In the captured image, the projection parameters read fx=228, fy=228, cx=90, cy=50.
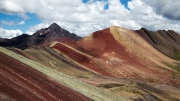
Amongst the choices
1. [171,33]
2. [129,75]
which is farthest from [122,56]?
[171,33]

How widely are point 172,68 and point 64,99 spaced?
297ft

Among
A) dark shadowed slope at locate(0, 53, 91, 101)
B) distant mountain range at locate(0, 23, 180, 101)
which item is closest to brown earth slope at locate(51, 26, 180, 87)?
distant mountain range at locate(0, 23, 180, 101)

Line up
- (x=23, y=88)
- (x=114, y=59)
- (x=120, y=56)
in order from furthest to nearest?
(x=120, y=56), (x=114, y=59), (x=23, y=88)

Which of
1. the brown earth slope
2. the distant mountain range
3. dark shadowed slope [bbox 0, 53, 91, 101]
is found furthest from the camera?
the brown earth slope

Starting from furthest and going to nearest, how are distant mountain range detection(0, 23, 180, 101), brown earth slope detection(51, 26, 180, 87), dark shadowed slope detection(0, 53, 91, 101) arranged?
brown earth slope detection(51, 26, 180, 87) → distant mountain range detection(0, 23, 180, 101) → dark shadowed slope detection(0, 53, 91, 101)

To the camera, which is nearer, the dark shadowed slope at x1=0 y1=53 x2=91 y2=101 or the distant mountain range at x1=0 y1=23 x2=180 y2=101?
the dark shadowed slope at x1=0 y1=53 x2=91 y2=101

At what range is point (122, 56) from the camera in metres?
98.2

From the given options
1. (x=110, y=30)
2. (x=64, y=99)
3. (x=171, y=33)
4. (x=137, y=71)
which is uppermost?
(x=171, y=33)

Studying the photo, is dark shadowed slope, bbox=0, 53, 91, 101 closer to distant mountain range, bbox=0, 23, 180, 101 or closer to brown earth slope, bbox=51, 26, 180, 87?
distant mountain range, bbox=0, 23, 180, 101

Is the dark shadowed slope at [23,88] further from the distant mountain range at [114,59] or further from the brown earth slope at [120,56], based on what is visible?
the brown earth slope at [120,56]

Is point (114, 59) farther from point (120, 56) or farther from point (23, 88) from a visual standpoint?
point (23, 88)

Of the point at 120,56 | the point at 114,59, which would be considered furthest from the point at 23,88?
the point at 120,56

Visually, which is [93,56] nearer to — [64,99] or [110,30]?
[110,30]

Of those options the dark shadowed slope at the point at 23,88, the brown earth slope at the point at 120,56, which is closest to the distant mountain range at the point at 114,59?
the brown earth slope at the point at 120,56
